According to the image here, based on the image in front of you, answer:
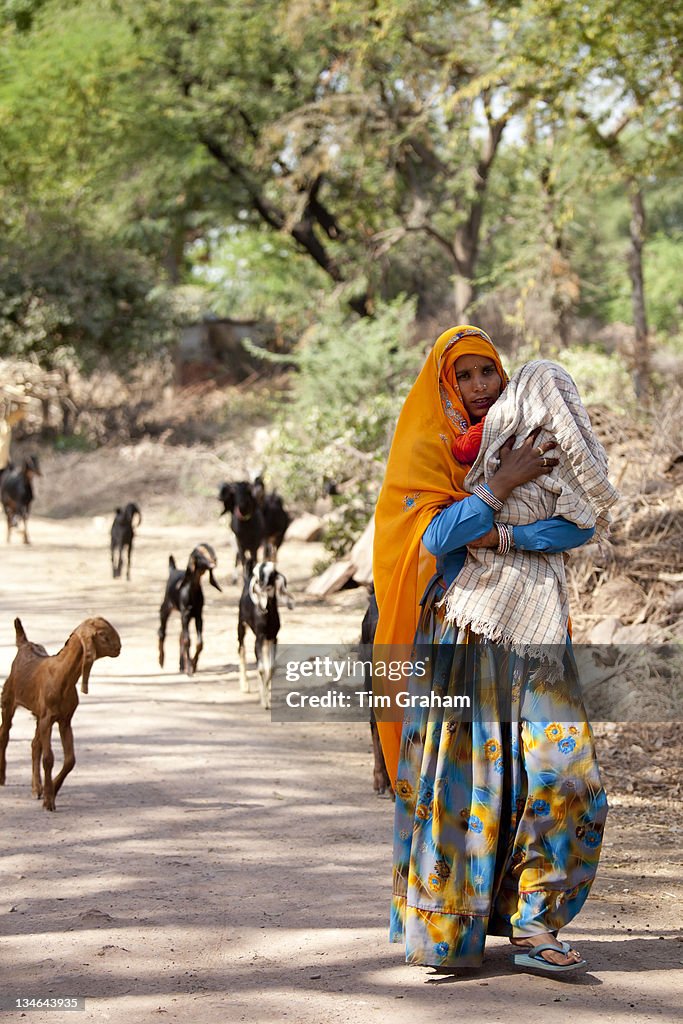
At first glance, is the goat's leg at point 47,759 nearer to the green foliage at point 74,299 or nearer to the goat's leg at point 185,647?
the goat's leg at point 185,647

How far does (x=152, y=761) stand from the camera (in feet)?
22.1

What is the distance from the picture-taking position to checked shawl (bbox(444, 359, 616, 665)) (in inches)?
143

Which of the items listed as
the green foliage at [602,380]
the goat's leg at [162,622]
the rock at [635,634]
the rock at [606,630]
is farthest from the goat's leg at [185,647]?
the green foliage at [602,380]

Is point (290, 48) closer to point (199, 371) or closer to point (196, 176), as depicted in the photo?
point (196, 176)

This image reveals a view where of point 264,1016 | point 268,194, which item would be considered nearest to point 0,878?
point 264,1016

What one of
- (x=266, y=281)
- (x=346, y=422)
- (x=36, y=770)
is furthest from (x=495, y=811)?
(x=266, y=281)

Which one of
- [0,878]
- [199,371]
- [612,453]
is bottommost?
[0,878]

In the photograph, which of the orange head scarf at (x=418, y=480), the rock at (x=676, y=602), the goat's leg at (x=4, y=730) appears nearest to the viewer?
the orange head scarf at (x=418, y=480)

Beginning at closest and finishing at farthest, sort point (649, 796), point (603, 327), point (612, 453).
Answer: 1. point (649, 796)
2. point (612, 453)
3. point (603, 327)

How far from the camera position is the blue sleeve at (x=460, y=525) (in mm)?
3570

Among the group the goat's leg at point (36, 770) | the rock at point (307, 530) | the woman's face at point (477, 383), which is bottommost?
the goat's leg at point (36, 770)

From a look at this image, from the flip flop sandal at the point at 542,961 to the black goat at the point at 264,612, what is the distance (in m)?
4.53

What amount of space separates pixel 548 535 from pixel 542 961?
1250mm

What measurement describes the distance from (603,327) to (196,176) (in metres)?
21.3
